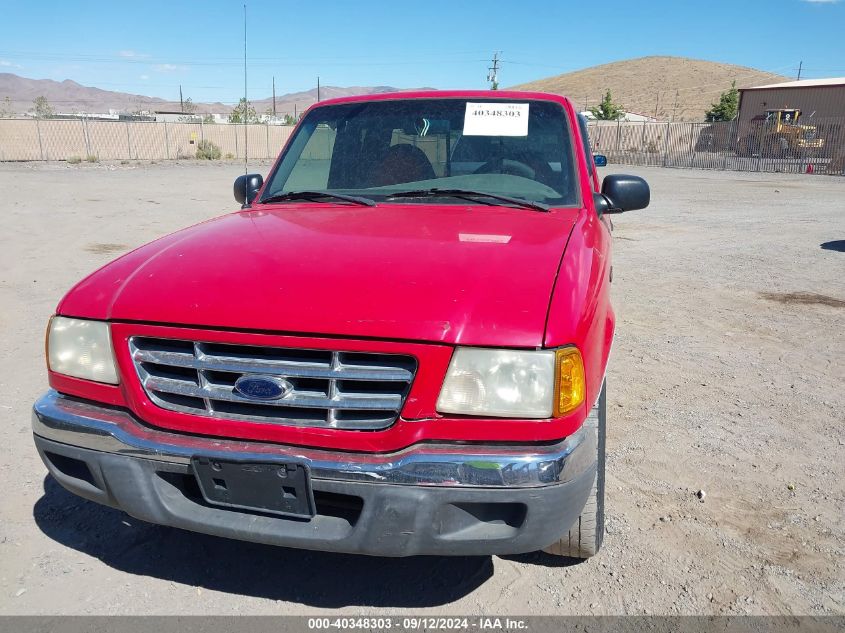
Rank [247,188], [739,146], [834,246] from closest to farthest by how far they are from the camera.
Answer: [247,188]
[834,246]
[739,146]

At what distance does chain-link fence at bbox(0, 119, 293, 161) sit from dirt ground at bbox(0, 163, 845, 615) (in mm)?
35396

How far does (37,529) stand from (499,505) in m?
2.06

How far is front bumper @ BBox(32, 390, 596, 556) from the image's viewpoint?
1.95 metres

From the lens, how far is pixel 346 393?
2.04 meters

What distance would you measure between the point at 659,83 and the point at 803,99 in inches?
2470

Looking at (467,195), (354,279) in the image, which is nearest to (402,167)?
(467,195)

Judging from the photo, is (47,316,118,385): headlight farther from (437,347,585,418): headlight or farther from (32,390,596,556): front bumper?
(437,347,585,418): headlight

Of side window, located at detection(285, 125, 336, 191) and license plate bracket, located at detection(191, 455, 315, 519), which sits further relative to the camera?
side window, located at detection(285, 125, 336, 191)

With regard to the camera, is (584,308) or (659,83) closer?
(584,308)

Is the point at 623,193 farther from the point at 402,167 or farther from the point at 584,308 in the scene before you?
the point at 584,308

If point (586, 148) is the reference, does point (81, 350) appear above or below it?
below

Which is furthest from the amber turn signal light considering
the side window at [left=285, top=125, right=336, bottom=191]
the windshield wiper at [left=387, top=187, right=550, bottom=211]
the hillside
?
the hillside

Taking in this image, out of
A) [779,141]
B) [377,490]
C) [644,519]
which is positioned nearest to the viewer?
[377,490]

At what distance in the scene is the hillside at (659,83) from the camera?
93.9m
